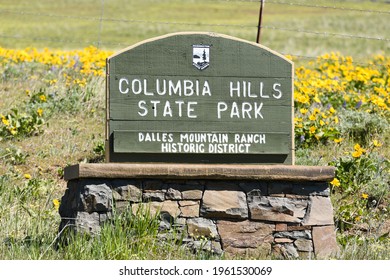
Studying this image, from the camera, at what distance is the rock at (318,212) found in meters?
7.25

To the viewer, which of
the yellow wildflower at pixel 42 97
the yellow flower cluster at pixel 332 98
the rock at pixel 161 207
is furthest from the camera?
the yellow wildflower at pixel 42 97

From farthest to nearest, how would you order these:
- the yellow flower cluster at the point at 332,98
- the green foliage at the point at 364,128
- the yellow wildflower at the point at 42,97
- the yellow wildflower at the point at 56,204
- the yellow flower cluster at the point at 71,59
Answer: the yellow flower cluster at the point at 71,59, the yellow wildflower at the point at 42,97, the green foliage at the point at 364,128, the yellow flower cluster at the point at 332,98, the yellow wildflower at the point at 56,204

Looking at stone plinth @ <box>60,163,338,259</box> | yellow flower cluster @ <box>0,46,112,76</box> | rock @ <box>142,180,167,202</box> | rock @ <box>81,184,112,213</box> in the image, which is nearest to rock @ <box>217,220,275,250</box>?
stone plinth @ <box>60,163,338,259</box>

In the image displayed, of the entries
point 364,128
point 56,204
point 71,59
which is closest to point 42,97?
point 71,59

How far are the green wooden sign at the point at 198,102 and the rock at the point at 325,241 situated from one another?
1.89ft

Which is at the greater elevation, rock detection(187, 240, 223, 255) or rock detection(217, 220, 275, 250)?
rock detection(217, 220, 275, 250)

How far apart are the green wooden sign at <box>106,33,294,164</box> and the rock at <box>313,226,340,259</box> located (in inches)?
22.7

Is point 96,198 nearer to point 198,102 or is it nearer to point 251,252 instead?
point 198,102

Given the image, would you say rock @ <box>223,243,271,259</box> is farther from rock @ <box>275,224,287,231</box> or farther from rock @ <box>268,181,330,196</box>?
rock @ <box>268,181,330,196</box>

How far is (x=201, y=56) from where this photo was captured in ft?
24.3

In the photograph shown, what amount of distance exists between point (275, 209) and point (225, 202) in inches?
14.8

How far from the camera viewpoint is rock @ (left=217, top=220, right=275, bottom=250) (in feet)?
23.5

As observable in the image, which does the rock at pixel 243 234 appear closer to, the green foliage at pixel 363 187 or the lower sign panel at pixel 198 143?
the lower sign panel at pixel 198 143

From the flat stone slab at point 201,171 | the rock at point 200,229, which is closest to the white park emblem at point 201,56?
the flat stone slab at point 201,171
